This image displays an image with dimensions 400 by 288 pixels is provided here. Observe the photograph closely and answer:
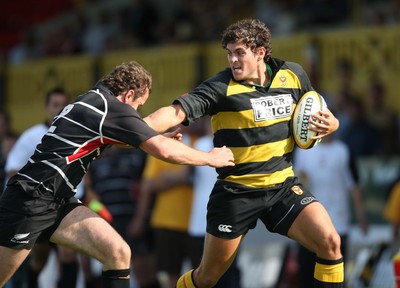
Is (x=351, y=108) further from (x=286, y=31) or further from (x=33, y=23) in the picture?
(x=33, y=23)

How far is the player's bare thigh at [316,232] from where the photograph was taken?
9.52m

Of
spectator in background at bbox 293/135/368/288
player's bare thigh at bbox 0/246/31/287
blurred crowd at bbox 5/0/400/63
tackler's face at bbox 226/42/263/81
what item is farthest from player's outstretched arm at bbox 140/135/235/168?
blurred crowd at bbox 5/0/400/63

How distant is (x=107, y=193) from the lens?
14.0 metres

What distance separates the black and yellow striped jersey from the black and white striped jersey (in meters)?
0.54

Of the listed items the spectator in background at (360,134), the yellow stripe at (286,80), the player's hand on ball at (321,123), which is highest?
the yellow stripe at (286,80)

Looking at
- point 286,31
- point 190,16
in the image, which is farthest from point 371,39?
point 190,16

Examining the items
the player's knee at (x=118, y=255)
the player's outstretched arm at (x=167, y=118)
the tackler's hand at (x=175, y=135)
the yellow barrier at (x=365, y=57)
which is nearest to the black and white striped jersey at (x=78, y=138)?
the player's outstretched arm at (x=167, y=118)

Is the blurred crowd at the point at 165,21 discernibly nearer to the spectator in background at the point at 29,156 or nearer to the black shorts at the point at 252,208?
the spectator in background at the point at 29,156

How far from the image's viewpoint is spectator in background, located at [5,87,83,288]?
1187 centimetres

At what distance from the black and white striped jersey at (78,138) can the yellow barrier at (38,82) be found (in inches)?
379

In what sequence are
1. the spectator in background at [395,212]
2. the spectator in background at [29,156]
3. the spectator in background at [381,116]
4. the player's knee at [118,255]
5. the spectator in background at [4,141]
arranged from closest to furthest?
the player's knee at [118,255]
the spectator in background at [29,156]
the spectator in background at [4,141]
the spectator in background at [395,212]
the spectator in background at [381,116]

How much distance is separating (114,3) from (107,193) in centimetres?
900

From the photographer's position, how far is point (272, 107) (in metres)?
9.73

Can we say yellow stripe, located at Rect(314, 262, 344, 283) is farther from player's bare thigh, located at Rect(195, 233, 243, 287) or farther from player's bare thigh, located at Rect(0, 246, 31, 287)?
player's bare thigh, located at Rect(0, 246, 31, 287)
